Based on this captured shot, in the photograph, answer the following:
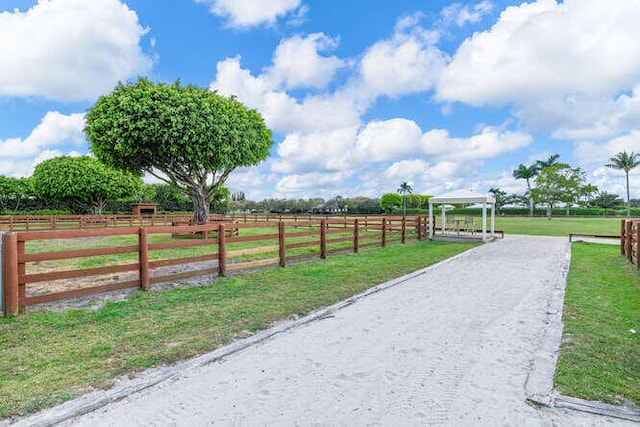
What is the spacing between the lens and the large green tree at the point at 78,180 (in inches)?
1206

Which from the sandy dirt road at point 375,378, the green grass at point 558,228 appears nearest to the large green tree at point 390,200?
the green grass at point 558,228

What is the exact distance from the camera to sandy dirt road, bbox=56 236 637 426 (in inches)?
88.5

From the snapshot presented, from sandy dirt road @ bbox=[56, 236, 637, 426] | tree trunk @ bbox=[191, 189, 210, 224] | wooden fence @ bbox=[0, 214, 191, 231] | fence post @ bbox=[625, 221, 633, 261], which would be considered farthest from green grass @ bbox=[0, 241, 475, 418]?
wooden fence @ bbox=[0, 214, 191, 231]

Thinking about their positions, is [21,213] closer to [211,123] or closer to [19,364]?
[211,123]

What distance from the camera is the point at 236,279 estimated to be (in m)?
6.46

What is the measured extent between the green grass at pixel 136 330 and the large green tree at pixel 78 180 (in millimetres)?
29938

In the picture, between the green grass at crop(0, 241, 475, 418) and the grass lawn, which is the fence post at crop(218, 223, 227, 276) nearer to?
the green grass at crop(0, 241, 475, 418)

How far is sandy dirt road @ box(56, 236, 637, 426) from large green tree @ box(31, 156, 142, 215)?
106 ft

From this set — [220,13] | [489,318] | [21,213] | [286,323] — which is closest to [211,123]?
[220,13]

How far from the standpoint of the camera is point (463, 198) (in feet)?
48.7

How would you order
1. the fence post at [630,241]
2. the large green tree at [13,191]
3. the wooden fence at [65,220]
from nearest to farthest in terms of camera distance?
the fence post at [630,241], the wooden fence at [65,220], the large green tree at [13,191]

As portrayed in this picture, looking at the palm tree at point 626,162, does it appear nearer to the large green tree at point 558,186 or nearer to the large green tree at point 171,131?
the large green tree at point 558,186

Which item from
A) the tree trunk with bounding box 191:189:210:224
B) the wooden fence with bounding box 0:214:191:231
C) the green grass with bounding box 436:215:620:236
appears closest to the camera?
the tree trunk with bounding box 191:189:210:224

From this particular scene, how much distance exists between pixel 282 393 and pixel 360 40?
1599cm
